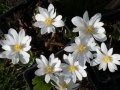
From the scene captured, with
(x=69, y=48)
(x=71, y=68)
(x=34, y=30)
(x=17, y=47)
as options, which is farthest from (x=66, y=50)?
(x=34, y=30)

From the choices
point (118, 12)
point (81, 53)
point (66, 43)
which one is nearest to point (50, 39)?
point (66, 43)

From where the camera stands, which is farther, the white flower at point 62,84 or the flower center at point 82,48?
the white flower at point 62,84

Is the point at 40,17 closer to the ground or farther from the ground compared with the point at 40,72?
farther from the ground

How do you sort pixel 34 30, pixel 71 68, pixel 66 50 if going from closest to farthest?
pixel 66 50 < pixel 71 68 < pixel 34 30

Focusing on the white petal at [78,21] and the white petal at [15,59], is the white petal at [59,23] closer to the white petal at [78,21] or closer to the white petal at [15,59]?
the white petal at [78,21]

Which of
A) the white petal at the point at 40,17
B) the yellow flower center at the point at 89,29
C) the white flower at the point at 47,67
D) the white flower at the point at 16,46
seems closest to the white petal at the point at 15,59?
the white flower at the point at 16,46

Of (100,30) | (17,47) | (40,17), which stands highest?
(40,17)

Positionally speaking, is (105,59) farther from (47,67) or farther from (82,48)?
(47,67)

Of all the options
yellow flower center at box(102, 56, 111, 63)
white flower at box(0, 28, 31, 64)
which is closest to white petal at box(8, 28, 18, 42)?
white flower at box(0, 28, 31, 64)

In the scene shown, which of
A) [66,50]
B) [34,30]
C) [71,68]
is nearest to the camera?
[66,50]
